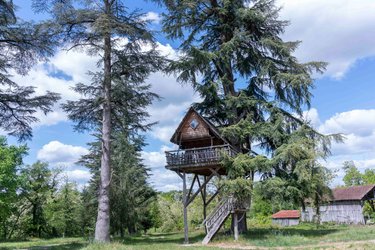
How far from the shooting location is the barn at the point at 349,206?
40.2 metres

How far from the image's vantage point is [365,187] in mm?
41750

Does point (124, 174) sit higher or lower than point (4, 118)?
lower

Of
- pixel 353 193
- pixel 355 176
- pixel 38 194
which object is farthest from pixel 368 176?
pixel 38 194

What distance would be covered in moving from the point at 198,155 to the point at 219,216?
11.2ft

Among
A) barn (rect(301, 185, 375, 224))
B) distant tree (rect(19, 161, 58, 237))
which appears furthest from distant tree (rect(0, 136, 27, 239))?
barn (rect(301, 185, 375, 224))

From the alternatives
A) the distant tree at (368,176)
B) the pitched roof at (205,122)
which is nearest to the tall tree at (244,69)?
the pitched roof at (205,122)

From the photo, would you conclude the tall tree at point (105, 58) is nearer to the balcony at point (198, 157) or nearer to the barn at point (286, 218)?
the balcony at point (198, 157)

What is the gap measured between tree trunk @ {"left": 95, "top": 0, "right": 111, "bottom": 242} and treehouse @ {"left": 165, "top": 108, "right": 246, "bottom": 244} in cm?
339

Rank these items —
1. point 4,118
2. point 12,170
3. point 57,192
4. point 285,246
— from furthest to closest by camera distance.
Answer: point 57,192, point 12,170, point 4,118, point 285,246

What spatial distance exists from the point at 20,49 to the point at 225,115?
1226 centimetres

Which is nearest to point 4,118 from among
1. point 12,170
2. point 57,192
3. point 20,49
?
point 20,49

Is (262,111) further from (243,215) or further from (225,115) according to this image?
(243,215)

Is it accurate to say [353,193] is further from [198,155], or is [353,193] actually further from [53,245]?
[53,245]

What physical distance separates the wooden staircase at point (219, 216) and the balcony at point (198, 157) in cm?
213
